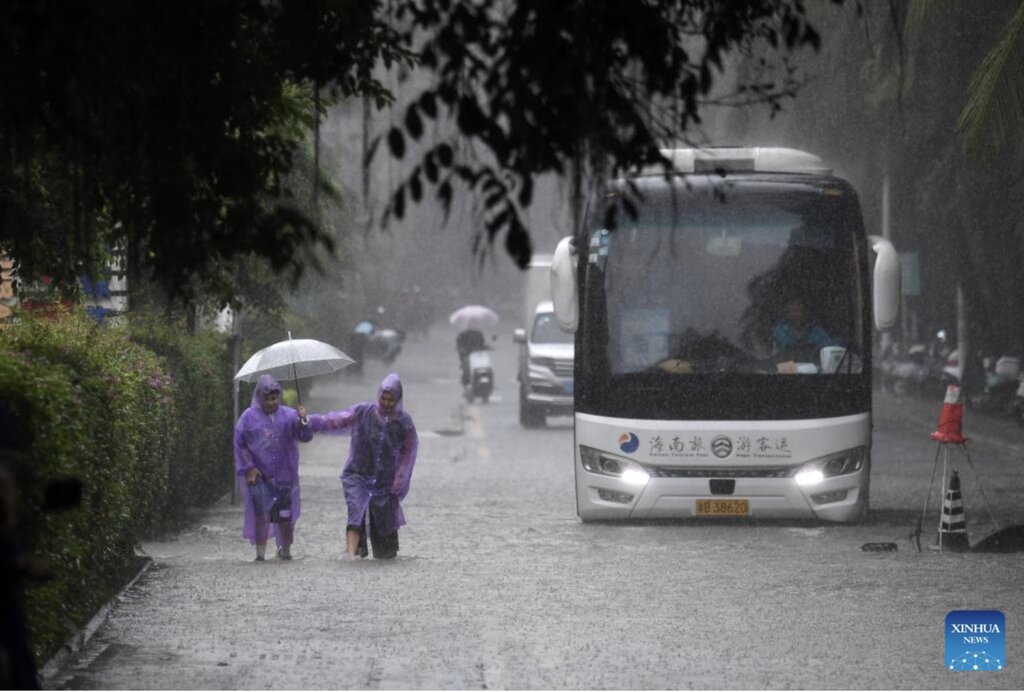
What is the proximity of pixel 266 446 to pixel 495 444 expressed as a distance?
15243mm

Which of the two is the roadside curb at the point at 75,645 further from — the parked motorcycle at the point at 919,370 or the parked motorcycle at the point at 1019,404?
the parked motorcycle at the point at 919,370

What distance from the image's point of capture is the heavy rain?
20.4ft

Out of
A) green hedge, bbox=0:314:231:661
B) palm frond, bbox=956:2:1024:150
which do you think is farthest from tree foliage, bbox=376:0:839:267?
palm frond, bbox=956:2:1024:150

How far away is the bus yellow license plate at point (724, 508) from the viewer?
16594mm

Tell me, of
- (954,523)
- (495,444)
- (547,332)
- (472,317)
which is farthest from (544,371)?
(954,523)

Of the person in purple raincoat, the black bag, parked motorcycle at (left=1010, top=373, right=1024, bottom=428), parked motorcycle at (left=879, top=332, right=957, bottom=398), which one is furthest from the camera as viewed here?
parked motorcycle at (left=879, top=332, right=957, bottom=398)

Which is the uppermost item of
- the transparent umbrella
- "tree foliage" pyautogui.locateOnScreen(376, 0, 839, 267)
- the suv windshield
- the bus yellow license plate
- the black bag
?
"tree foliage" pyautogui.locateOnScreen(376, 0, 839, 267)

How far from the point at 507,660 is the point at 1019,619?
3343 millimetres

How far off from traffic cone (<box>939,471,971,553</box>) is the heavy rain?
25 mm

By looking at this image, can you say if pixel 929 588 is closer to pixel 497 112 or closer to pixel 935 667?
pixel 935 667

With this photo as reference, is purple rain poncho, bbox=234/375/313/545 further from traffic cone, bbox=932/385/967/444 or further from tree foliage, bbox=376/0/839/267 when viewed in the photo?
tree foliage, bbox=376/0/839/267

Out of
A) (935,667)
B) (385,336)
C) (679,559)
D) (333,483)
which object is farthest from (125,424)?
(385,336)

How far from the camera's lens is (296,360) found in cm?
1644

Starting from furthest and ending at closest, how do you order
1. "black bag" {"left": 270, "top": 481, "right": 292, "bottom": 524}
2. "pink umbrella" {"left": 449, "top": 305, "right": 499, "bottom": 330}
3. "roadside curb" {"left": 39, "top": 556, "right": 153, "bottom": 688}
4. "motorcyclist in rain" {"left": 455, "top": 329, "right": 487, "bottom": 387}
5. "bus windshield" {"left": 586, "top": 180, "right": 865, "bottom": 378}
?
"pink umbrella" {"left": 449, "top": 305, "right": 499, "bottom": 330} → "motorcyclist in rain" {"left": 455, "top": 329, "right": 487, "bottom": 387} → "bus windshield" {"left": 586, "top": 180, "right": 865, "bottom": 378} → "black bag" {"left": 270, "top": 481, "right": 292, "bottom": 524} → "roadside curb" {"left": 39, "top": 556, "right": 153, "bottom": 688}
